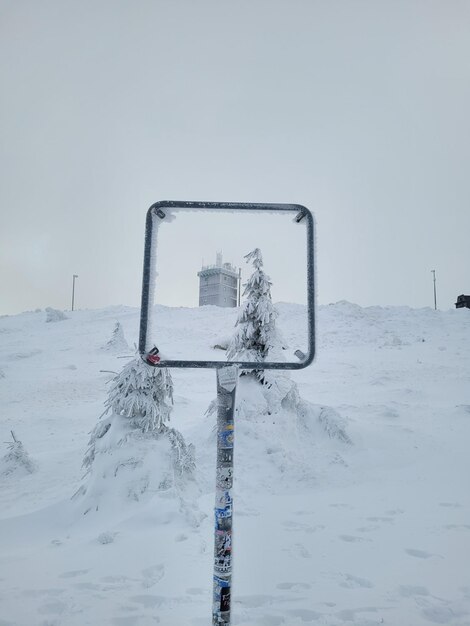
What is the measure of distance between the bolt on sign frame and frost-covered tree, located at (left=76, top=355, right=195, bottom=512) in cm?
341

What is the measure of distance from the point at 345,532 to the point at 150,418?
3.45 m

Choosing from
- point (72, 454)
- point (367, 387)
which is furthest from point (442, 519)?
point (367, 387)

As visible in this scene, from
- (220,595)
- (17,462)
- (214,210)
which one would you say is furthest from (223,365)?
(17,462)

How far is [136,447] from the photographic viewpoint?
577 centimetres

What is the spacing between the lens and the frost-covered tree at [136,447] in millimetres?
5520

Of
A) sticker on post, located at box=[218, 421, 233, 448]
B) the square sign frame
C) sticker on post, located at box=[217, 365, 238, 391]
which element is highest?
→ the square sign frame

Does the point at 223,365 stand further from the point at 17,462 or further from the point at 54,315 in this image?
the point at 54,315

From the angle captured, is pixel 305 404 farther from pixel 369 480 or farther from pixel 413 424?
pixel 413 424

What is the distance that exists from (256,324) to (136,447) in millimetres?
4431

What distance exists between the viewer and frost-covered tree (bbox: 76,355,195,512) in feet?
18.1

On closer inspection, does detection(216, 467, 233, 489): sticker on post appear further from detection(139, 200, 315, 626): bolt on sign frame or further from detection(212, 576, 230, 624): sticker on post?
detection(212, 576, 230, 624): sticker on post

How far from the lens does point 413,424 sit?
1068 centimetres

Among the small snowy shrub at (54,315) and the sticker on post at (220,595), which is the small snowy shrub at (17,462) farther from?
the small snowy shrub at (54,315)

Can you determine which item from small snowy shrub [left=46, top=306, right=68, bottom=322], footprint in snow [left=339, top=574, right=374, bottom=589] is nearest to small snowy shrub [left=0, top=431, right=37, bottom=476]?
footprint in snow [left=339, top=574, right=374, bottom=589]
